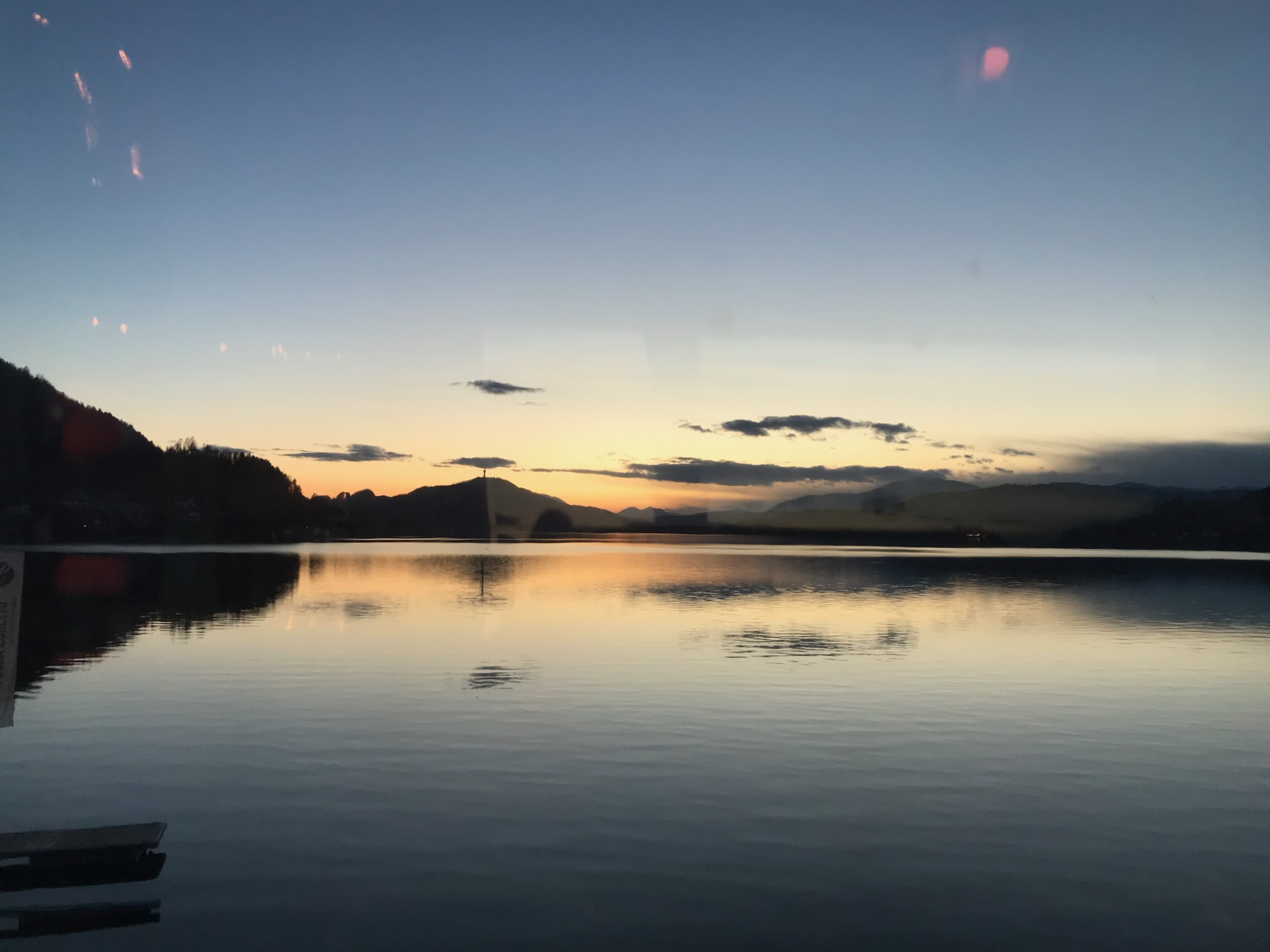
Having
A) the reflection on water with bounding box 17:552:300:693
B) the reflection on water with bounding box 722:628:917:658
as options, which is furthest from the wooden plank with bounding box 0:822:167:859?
the reflection on water with bounding box 722:628:917:658

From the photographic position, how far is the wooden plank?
14031 mm

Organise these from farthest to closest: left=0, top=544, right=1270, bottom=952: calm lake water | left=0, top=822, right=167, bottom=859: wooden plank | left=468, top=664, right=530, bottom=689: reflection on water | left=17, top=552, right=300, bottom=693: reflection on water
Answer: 1. left=17, top=552, right=300, bottom=693: reflection on water
2. left=468, top=664, right=530, bottom=689: reflection on water
3. left=0, top=822, right=167, bottom=859: wooden plank
4. left=0, top=544, right=1270, bottom=952: calm lake water

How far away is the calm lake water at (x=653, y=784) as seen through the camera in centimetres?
1343

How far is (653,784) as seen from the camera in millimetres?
20141

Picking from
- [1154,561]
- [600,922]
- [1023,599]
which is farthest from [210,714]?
[1154,561]

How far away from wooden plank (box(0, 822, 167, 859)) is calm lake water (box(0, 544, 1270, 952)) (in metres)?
0.63

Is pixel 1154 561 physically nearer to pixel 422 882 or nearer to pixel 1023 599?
pixel 1023 599

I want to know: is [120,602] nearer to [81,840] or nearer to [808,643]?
[808,643]

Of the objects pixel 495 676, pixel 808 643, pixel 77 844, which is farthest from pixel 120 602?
pixel 77 844

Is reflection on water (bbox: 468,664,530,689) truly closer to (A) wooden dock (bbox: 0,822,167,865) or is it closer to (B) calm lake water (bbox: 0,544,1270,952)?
(B) calm lake water (bbox: 0,544,1270,952)

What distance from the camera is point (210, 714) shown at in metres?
27.3

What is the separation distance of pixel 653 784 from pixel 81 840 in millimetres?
10356

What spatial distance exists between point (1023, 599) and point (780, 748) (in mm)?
59945

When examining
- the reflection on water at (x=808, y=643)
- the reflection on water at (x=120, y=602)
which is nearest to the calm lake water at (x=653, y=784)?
the reflection on water at (x=808, y=643)
